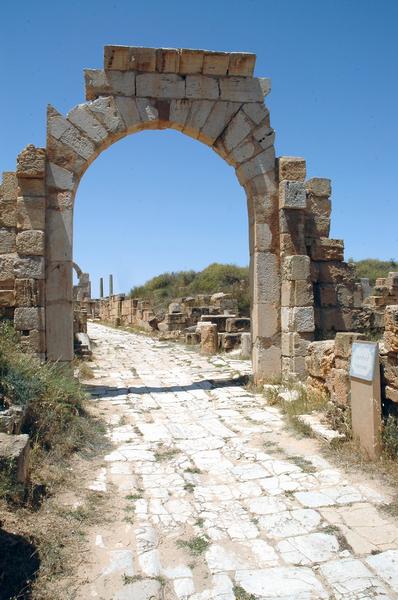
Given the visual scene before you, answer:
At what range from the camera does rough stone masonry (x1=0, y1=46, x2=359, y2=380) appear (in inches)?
297

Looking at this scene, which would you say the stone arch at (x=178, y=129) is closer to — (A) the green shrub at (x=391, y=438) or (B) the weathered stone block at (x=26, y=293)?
(B) the weathered stone block at (x=26, y=293)

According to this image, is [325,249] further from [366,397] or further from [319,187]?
[366,397]

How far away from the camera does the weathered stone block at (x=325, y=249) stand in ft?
28.1

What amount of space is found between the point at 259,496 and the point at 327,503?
54 cm

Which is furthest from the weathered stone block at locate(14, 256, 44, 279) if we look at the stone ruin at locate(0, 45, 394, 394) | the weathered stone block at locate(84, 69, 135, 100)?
the weathered stone block at locate(84, 69, 135, 100)

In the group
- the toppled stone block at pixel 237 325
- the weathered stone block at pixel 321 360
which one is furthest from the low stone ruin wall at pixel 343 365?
the toppled stone block at pixel 237 325

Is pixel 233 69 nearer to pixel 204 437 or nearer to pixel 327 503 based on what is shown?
pixel 204 437

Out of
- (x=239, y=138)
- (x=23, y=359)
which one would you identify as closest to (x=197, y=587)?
(x=23, y=359)

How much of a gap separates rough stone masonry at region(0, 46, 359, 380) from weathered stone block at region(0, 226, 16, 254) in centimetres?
1

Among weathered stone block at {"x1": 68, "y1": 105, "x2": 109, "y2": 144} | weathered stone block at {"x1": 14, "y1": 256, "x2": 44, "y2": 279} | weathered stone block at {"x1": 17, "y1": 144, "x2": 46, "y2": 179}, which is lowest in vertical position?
weathered stone block at {"x1": 14, "y1": 256, "x2": 44, "y2": 279}

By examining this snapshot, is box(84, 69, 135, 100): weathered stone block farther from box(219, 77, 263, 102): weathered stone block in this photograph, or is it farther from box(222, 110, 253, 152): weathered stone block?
box(222, 110, 253, 152): weathered stone block

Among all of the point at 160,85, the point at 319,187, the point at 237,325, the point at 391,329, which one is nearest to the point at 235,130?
the point at 160,85

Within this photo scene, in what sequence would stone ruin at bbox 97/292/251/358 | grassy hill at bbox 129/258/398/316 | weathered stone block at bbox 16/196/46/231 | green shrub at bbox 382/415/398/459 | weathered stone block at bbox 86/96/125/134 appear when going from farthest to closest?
1. grassy hill at bbox 129/258/398/316
2. stone ruin at bbox 97/292/251/358
3. weathered stone block at bbox 86/96/125/134
4. weathered stone block at bbox 16/196/46/231
5. green shrub at bbox 382/415/398/459

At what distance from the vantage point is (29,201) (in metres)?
7.51
